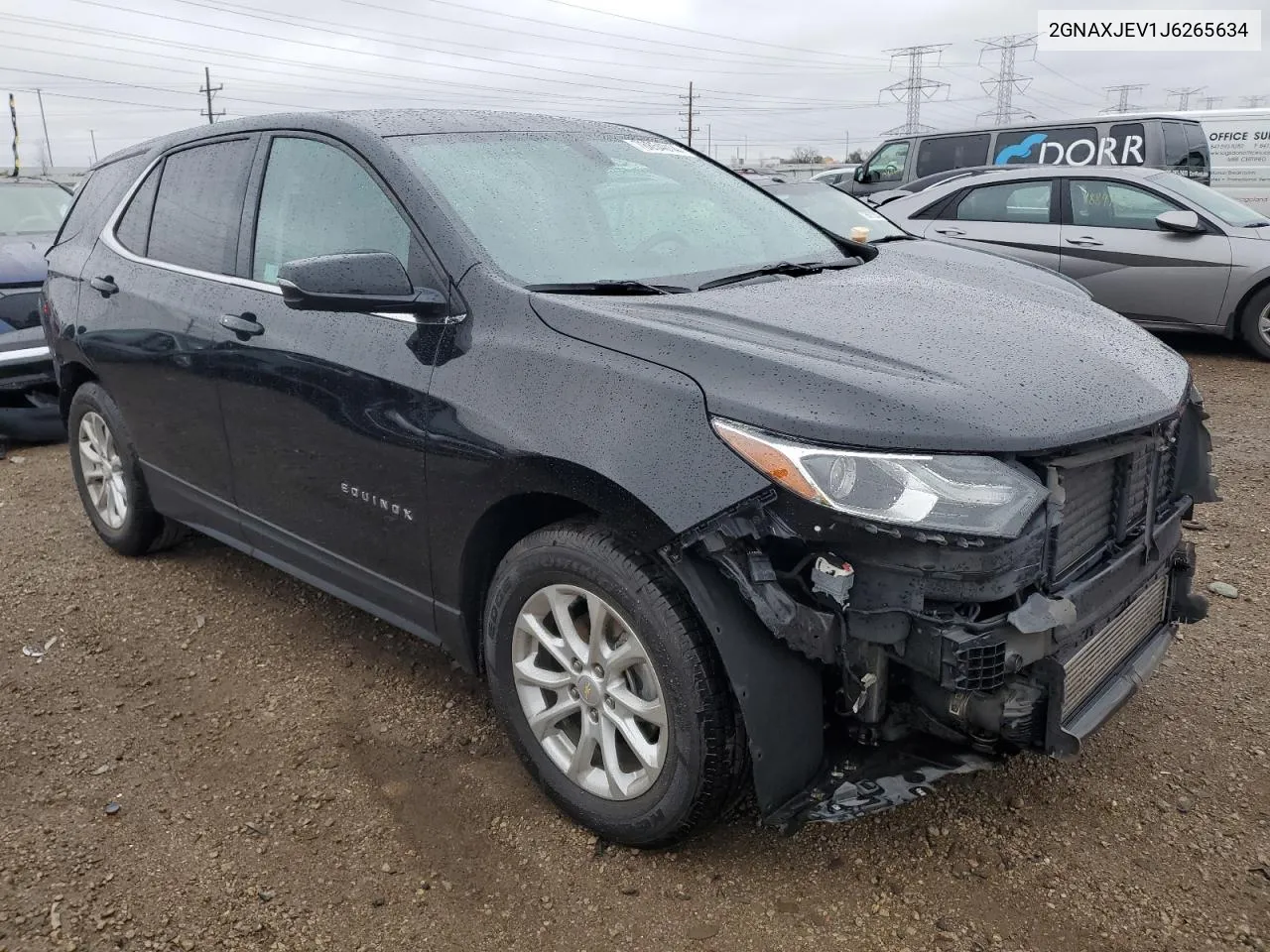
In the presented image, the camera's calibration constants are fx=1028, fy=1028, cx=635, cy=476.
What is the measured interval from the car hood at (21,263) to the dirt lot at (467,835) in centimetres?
402

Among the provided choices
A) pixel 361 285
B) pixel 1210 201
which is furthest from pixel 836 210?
pixel 361 285

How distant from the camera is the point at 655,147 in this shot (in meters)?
3.59

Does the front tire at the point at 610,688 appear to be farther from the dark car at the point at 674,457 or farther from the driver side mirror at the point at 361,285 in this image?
the driver side mirror at the point at 361,285

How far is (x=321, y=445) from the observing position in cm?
299

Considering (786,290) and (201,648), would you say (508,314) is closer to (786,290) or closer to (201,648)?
(786,290)

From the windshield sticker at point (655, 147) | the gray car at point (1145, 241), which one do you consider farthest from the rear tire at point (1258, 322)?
the windshield sticker at point (655, 147)

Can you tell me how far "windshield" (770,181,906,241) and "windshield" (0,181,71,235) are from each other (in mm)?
5708

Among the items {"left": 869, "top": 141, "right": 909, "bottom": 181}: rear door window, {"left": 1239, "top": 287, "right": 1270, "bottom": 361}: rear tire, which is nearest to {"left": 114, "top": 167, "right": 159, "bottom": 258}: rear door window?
{"left": 1239, "top": 287, "right": 1270, "bottom": 361}: rear tire

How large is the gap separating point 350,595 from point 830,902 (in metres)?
1.66

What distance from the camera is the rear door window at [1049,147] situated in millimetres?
11984

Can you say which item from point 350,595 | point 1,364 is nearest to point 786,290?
point 350,595

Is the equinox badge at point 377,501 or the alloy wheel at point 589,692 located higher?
the equinox badge at point 377,501

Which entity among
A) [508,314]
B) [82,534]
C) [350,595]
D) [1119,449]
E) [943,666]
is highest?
[508,314]

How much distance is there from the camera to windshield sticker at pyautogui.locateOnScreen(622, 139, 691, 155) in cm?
350
